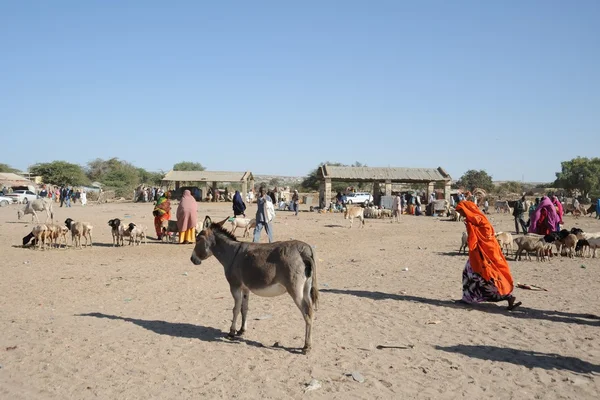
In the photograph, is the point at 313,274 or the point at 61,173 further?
the point at 61,173

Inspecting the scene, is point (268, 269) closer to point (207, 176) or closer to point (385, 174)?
point (385, 174)

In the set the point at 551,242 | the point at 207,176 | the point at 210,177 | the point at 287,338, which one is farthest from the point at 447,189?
the point at 287,338

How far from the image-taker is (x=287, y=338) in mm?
7008

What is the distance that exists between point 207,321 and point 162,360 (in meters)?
1.78

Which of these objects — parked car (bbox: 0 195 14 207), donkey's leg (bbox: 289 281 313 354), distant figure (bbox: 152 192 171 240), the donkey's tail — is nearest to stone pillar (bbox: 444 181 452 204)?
distant figure (bbox: 152 192 171 240)

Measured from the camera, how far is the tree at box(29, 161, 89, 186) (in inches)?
2721

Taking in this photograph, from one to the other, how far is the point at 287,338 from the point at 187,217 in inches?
427

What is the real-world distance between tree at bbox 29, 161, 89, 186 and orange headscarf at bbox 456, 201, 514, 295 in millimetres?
68089

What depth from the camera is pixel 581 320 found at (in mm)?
8055

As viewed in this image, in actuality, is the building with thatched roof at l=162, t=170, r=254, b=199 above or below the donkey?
above

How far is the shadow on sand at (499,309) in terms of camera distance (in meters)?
8.11

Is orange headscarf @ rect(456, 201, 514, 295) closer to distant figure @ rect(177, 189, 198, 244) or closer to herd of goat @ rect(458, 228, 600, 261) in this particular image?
herd of goat @ rect(458, 228, 600, 261)

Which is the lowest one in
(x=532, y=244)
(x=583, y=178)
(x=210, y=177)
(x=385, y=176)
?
(x=532, y=244)

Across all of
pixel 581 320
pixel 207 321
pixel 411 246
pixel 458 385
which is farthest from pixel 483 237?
pixel 411 246
